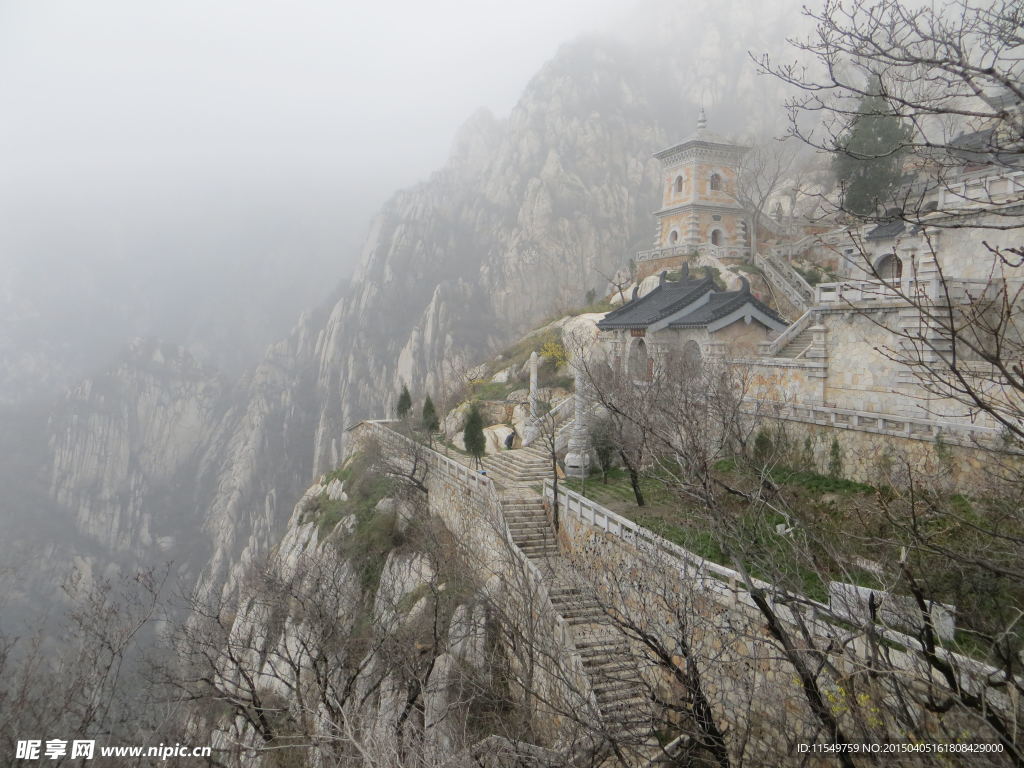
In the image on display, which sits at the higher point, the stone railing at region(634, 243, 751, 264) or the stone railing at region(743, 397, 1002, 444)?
the stone railing at region(634, 243, 751, 264)

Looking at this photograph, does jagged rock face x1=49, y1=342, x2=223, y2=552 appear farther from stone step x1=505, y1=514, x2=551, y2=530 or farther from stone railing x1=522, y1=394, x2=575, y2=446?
stone step x1=505, y1=514, x2=551, y2=530

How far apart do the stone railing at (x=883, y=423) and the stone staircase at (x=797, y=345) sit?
16.6ft

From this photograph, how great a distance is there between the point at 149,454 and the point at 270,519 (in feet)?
84.0

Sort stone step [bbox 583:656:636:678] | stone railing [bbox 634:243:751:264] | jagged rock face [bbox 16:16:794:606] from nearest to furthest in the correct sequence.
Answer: stone step [bbox 583:656:636:678] → stone railing [bbox 634:243:751:264] → jagged rock face [bbox 16:16:794:606]

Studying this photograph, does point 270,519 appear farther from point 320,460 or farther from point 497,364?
point 497,364

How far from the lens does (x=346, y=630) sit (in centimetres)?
1549

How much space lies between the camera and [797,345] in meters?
21.7

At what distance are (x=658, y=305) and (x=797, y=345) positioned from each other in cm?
725

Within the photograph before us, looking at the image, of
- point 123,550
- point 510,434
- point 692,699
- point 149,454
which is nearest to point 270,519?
point 123,550

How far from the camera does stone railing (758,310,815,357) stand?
2144 cm

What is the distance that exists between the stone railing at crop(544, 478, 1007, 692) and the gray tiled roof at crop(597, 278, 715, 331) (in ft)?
32.6

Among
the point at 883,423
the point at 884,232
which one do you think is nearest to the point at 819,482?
the point at 883,423

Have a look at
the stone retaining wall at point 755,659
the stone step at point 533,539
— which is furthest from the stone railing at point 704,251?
the stone step at point 533,539

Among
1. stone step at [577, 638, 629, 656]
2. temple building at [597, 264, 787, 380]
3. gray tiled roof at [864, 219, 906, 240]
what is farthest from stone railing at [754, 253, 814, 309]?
stone step at [577, 638, 629, 656]
